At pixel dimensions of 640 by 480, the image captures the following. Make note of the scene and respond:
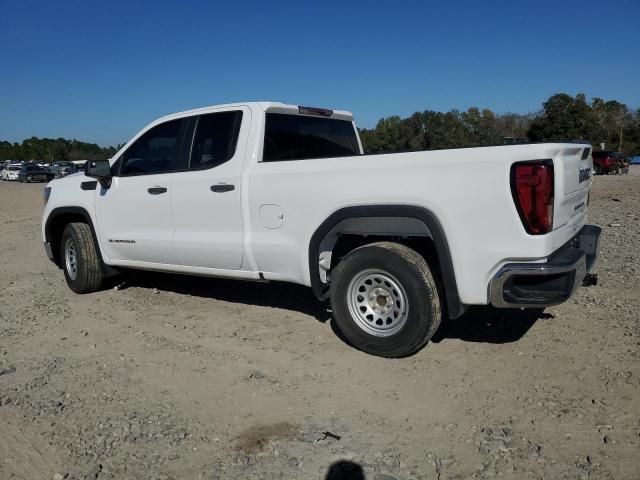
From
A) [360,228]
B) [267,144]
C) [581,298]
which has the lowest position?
[581,298]

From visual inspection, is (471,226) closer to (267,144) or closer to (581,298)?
(267,144)

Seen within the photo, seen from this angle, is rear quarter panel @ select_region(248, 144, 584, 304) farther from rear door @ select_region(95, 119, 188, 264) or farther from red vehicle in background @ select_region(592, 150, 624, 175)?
red vehicle in background @ select_region(592, 150, 624, 175)

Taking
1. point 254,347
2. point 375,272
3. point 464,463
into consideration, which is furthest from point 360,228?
point 464,463

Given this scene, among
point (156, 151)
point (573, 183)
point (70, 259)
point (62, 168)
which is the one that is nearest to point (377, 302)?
point (573, 183)

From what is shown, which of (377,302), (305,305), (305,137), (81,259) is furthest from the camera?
(81,259)

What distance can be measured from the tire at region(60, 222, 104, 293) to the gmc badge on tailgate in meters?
5.07

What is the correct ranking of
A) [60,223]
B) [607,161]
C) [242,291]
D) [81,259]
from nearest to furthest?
[81,259]
[242,291]
[60,223]
[607,161]

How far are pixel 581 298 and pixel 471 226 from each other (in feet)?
8.62

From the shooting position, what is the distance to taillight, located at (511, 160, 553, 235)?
3498 millimetres

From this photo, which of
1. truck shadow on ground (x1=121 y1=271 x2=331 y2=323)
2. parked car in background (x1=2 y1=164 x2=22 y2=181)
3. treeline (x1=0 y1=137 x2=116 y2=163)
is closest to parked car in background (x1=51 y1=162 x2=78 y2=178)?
parked car in background (x1=2 y1=164 x2=22 y2=181)

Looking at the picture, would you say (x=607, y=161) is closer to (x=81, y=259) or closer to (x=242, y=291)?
(x=242, y=291)

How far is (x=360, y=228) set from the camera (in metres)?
4.45

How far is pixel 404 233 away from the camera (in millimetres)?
4312

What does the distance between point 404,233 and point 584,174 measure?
58.9 inches
